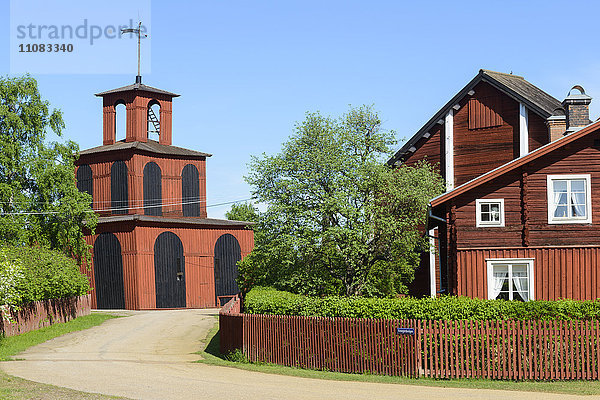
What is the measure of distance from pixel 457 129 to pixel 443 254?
8944 mm

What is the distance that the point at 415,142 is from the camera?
129 feet

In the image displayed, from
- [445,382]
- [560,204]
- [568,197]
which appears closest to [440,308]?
[445,382]

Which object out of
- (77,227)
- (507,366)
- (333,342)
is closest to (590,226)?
(507,366)

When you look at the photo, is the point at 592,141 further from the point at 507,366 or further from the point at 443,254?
the point at 507,366

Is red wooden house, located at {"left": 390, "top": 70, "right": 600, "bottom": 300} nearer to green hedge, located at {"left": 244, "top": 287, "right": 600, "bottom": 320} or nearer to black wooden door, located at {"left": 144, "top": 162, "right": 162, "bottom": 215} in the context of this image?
green hedge, located at {"left": 244, "top": 287, "right": 600, "bottom": 320}

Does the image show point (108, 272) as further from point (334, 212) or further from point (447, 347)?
point (447, 347)

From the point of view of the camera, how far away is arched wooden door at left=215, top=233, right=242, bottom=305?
59250 mm

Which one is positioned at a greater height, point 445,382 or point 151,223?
point 151,223

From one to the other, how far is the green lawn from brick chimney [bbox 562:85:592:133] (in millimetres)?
22190

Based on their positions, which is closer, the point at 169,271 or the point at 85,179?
the point at 169,271

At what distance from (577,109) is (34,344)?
2494 cm

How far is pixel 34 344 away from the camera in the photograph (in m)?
32.8

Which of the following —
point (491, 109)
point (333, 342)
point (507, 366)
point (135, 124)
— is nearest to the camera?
point (507, 366)

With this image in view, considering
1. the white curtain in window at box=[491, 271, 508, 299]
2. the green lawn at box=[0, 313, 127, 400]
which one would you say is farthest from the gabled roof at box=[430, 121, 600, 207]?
the green lawn at box=[0, 313, 127, 400]
